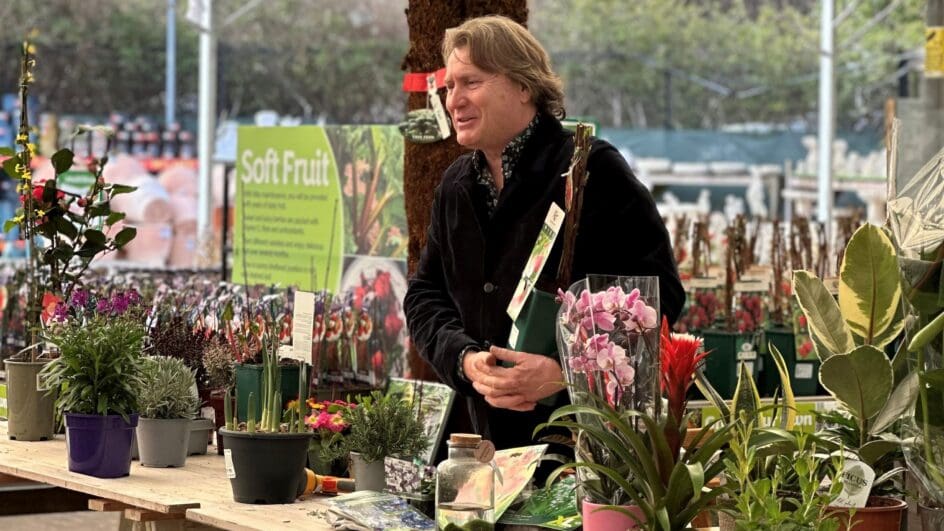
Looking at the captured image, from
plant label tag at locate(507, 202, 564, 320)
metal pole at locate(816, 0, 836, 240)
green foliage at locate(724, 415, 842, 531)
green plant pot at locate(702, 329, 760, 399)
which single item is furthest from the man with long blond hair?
metal pole at locate(816, 0, 836, 240)

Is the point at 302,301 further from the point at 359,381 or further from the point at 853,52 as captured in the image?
the point at 853,52

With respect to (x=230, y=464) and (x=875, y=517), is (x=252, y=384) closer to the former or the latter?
(x=230, y=464)

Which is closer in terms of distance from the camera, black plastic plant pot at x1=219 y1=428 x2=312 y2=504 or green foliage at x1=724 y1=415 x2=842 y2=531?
green foliage at x1=724 y1=415 x2=842 y2=531

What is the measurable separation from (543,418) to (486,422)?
14cm

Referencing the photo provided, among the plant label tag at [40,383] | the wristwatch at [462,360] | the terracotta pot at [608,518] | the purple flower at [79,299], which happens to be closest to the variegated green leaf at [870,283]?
the terracotta pot at [608,518]

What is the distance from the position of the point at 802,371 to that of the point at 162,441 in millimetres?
2585

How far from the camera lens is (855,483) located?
2320mm

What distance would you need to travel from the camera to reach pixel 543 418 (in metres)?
3.12

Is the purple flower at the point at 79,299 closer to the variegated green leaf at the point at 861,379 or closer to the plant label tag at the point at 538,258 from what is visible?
the plant label tag at the point at 538,258

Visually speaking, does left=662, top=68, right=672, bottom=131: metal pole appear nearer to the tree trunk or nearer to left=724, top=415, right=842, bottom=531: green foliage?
the tree trunk

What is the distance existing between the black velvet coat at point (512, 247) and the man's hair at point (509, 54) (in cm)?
6

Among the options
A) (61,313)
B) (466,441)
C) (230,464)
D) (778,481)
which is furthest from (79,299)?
(778,481)

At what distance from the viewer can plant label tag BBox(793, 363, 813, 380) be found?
5.16 meters

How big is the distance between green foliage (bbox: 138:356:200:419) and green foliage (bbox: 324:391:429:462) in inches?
17.6
